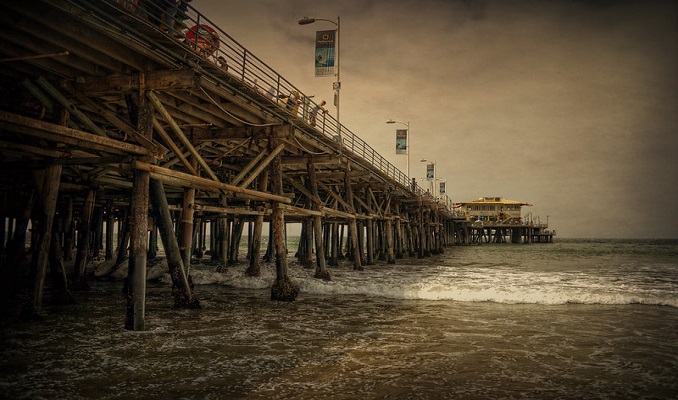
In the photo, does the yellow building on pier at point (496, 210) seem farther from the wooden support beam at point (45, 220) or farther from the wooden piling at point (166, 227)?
the wooden support beam at point (45, 220)

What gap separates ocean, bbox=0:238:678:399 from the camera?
4.77 meters

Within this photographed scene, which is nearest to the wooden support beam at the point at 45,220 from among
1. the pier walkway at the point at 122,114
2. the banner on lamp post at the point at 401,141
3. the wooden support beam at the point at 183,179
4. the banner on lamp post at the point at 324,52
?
the pier walkway at the point at 122,114

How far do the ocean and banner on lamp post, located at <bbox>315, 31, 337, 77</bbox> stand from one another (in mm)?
8801

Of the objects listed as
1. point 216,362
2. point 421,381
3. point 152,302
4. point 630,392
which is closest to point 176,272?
point 152,302

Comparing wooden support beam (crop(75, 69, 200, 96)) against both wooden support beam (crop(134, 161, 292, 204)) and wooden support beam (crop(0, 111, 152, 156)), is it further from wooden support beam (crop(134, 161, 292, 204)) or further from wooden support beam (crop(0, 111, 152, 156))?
wooden support beam (crop(134, 161, 292, 204))

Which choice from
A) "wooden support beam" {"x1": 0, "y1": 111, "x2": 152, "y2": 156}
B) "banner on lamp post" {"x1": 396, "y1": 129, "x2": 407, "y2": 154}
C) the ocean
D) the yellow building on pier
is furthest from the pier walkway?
the yellow building on pier

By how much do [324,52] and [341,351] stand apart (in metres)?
12.3

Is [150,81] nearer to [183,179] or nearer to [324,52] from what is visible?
[183,179]

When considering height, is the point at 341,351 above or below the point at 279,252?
below

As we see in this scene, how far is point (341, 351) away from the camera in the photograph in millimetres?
6355

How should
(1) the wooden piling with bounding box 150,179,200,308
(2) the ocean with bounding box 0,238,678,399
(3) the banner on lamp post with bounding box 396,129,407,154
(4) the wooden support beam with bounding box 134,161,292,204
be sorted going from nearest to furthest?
(2) the ocean with bounding box 0,238,678,399 < (4) the wooden support beam with bounding box 134,161,292,204 < (1) the wooden piling with bounding box 150,179,200,308 < (3) the banner on lamp post with bounding box 396,129,407,154

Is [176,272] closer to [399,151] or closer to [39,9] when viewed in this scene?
[39,9]

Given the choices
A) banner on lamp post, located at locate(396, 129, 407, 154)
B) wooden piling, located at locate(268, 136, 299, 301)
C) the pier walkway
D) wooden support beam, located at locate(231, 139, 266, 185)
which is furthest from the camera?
banner on lamp post, located at locate(396, 129, 407, 154)

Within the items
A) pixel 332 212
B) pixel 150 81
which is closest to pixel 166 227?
pixel 150 81
